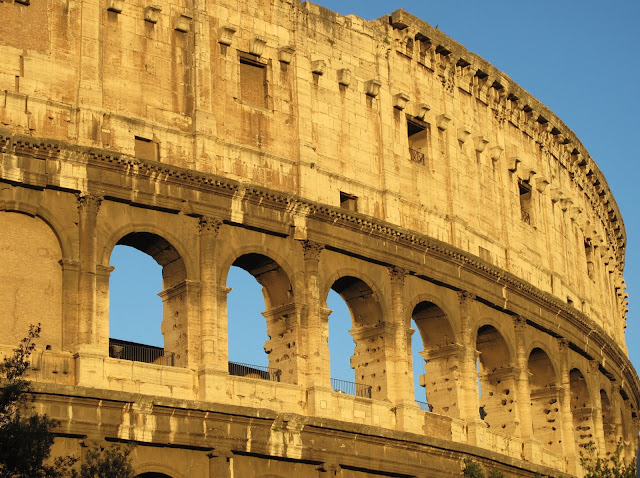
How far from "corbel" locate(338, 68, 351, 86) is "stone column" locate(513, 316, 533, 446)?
8828 mm

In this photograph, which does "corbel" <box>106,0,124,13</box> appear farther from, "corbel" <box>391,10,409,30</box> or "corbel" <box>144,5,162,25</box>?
"corbel" <box>391,10,409,30</box>

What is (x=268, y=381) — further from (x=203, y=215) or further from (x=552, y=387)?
(x=552, y=387)

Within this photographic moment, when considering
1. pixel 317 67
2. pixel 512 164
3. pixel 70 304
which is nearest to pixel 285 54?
pixel 317 67

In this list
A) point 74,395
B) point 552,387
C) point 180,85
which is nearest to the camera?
point 74,395

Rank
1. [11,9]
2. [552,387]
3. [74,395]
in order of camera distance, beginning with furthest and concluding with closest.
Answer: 1. [552,387]
2. [11,9]
3. [74,395]

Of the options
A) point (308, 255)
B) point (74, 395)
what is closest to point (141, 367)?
point (74, 395)

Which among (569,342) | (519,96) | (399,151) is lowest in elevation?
(569,342)

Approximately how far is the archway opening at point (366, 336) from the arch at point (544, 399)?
7429 millimetres

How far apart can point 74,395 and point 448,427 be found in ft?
37.7

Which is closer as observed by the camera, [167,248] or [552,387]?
[167,248]

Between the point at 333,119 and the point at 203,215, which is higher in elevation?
the point at 333,119

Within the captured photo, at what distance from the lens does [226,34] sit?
116 ft

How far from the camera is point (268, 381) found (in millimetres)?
33219

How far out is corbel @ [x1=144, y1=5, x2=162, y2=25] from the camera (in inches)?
1336
